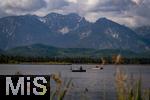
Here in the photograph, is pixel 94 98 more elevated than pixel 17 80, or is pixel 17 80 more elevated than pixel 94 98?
pixel 17 80

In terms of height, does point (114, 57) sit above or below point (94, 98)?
above

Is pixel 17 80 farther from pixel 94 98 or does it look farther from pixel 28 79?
pixel 94 98

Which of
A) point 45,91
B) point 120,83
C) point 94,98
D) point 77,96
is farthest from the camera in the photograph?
point 94,98

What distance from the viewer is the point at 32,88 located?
669 cm

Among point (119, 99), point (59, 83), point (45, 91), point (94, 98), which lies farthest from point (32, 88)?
point (94, 98)

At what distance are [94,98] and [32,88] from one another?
54.1 metres

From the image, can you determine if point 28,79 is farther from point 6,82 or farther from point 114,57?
point 114,57

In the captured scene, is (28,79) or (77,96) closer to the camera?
(28,79)

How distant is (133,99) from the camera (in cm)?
631

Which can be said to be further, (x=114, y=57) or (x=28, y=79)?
(x=28, y=79)

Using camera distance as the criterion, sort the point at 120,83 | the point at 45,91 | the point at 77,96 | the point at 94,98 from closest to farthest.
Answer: the point at 120,83
the point at 45,91
the point at 77,96
the point at 94,98

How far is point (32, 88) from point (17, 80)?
31 cm

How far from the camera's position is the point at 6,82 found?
22.5ft

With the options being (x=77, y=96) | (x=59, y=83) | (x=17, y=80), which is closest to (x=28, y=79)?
(x=17, y=80)
